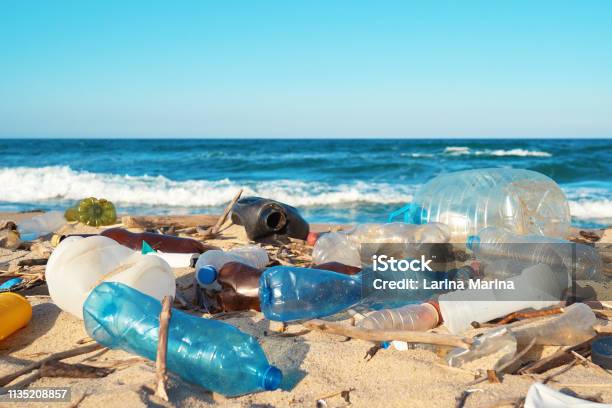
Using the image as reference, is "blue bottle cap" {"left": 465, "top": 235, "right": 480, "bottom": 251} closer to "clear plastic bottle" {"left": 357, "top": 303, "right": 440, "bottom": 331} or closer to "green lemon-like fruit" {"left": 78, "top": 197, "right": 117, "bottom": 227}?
"clear plastic bottle" {"left": 357, "top": 303, "right": 440, "bottom": 331}

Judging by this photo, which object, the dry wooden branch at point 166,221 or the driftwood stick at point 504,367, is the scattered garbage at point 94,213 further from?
the driftwood stick at point 504,367

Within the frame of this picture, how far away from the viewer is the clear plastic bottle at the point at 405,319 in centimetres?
241

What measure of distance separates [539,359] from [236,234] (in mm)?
3104

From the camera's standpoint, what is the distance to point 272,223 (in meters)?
4.62

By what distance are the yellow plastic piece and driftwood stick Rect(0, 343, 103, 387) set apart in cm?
41

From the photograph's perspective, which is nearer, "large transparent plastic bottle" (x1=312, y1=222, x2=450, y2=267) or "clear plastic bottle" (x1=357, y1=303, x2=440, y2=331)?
"clear plastic bottle" (x1=357, y1=303, x2=440, y2=331)

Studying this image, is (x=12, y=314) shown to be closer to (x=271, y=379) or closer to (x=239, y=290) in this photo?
(x=239, y=290)

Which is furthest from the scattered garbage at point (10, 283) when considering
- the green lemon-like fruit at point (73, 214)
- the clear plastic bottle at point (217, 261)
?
the green lemon-like fruit at point (73, 214)

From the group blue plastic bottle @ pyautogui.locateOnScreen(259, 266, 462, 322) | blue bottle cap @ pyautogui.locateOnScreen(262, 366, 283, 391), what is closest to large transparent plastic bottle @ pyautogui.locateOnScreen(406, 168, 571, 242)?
blue plastic bottle @ pyautogui.locateOnScreen(259, 266, 462, 322)

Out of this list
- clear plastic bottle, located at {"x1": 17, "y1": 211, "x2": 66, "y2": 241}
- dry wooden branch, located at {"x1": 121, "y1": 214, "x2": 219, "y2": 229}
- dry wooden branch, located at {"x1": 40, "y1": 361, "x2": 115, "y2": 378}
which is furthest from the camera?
clear plastic bottle, located at {"x1": 17, "y1": 211, "x2": 66, "y2": 241}

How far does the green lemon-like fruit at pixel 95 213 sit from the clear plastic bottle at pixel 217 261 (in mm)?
2413

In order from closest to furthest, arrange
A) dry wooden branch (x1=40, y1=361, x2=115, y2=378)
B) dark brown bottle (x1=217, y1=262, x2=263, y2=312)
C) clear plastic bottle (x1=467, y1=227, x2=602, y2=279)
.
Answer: dry wooden branch (x1=40, y1=361, x2=115, y2=378)
dark brown bottle (x1=217, y1=262, x2=263, y2=312)
clear plastic bottle (x1=467, y1=227, x2=602, y2=279)

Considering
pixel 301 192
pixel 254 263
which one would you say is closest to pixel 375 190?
pixel 301 192

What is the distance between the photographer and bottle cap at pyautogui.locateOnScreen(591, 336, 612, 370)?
2.09 metres
